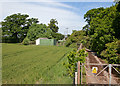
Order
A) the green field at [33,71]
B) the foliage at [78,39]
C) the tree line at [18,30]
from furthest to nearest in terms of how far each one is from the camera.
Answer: the tree line at [18,30] < the foliage at [78,39] < the green field at [33,71]

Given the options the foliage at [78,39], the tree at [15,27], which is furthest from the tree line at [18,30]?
the foliage at [78,39]

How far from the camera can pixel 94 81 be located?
583cm

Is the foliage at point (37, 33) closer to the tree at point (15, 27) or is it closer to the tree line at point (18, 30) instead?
the tree line at point (18, 30)

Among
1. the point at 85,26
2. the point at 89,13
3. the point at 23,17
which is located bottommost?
the point at 85,26

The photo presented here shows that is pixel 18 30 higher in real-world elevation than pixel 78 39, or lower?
higher

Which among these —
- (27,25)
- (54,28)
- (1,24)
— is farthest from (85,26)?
(54,28)

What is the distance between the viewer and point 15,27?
40844mm

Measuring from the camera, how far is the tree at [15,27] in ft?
134

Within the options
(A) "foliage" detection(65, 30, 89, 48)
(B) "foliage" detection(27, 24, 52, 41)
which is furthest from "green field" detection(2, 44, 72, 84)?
(B) "foliage" detection(27, 24, 52, 41)

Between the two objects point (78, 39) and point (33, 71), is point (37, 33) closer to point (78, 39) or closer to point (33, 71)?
point (78, 39)

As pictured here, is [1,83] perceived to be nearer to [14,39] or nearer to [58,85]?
[58,85]

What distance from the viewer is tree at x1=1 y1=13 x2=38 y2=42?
1612 inches

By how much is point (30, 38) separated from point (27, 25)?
20.7 feet

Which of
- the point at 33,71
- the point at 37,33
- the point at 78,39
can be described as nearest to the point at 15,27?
the point at 37,33
